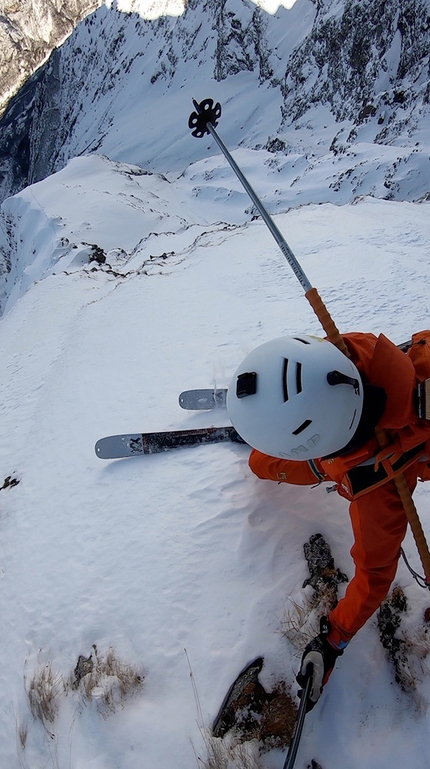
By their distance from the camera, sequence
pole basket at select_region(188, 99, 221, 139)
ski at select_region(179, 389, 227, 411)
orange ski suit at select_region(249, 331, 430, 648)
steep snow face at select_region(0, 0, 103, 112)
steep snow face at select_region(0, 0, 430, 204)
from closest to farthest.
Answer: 1. orange ski suit at select_region(249, 331, 430, 648)
2. pole basket at select_region(188, 99, 221, 139)
3. ski at select_region(179, 389, 227, 411)
4. steep snow face at select_region(0, 0, 430, 204)
5. steep snow face at select_region(0, 0, 103, 112)

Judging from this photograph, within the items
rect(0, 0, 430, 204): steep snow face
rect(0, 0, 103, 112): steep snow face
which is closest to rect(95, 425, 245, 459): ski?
rect(0, 0, 430, 204): steep snow face

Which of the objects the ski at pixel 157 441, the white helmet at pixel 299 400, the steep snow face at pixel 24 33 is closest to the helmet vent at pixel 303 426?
the white helmet at pixel 299 400

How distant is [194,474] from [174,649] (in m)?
1.47

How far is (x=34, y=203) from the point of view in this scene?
28047 mm

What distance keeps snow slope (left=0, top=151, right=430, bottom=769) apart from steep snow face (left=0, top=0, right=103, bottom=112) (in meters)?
89.1

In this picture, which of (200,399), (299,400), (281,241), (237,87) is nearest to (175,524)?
(200,399)

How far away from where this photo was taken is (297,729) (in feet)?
6.98

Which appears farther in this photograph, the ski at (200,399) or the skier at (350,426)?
the ski at (200,399)

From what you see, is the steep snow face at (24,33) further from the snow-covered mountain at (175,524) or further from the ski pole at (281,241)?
the ski pole at (281,241)

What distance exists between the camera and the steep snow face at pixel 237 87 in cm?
2852

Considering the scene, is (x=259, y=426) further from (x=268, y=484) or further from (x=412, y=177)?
(x=412, y=177)

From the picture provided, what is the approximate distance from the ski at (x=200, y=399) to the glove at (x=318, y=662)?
2790 millimetres

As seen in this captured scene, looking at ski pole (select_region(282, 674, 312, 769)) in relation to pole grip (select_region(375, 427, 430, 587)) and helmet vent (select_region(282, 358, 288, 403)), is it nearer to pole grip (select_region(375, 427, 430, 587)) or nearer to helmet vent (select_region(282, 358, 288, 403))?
pole grip (select_region(375, 427, 430, 587))

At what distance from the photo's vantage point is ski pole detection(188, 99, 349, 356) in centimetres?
235
